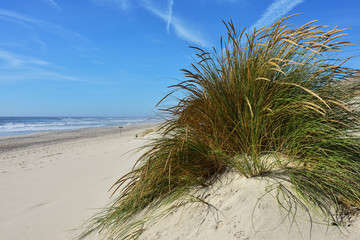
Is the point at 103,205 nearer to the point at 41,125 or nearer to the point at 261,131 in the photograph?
the point at 261,131

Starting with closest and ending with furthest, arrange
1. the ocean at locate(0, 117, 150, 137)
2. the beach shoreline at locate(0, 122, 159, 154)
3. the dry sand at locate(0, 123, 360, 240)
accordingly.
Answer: the dry sand at locate(0, 123, 360, 240) → the beach shoreline at locate(0, 122, 159, 154) → the ocean at locate(0, 117, 150, 137)

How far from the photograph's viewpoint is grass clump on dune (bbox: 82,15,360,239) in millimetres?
1749

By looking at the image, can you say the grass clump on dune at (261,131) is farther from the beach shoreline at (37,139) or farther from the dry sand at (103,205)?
the beach shoreline at (37,139)

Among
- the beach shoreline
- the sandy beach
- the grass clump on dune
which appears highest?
the grass clump on dune

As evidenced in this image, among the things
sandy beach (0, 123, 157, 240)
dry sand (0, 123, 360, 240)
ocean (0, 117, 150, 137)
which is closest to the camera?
dry sand (0, 123, 360, 240)

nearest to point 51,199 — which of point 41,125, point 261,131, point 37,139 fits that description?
point 261,131

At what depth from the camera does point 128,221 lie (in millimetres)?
2244

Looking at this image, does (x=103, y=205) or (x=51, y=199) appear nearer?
(x=103, y=205)

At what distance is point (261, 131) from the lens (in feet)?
6.61

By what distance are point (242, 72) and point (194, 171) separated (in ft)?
3.55

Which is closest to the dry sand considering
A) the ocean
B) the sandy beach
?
the sandy beach

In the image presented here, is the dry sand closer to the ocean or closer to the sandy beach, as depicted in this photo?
the sandy beach

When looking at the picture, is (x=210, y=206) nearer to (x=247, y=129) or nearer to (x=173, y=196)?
(x=173, y=196)

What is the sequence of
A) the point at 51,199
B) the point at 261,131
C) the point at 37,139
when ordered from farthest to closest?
1. the point at 37,139
2. the point at 51,199
3. the point at 261,131
